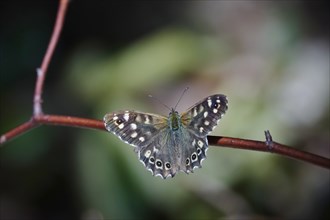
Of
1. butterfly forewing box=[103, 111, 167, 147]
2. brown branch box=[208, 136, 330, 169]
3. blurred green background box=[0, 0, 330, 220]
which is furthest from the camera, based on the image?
blurred green background box=[0, 0, 330, 220]

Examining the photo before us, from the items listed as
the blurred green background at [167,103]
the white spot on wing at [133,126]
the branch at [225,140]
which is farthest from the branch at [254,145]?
the blurred green background at [167,103]

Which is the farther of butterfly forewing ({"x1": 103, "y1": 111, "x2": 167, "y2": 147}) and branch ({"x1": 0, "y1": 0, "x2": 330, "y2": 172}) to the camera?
butterfly forewing ({"x1": 103, "y1": 111, "x2": 167, "y2": 147})

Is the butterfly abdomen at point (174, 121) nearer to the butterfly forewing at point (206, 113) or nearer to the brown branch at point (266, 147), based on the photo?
the butterfly forewing at point (206, 113)

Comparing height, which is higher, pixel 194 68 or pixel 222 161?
pixel 194 68

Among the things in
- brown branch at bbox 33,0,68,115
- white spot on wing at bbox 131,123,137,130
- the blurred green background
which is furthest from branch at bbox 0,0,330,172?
the blurred green background

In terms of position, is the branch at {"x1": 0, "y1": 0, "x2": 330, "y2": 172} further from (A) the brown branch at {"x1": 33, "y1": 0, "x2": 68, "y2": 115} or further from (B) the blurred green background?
(B) the blurred green background

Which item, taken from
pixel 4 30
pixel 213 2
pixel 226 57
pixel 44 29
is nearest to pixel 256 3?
pixel 213 2

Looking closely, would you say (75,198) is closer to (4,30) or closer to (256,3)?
(4,30)
